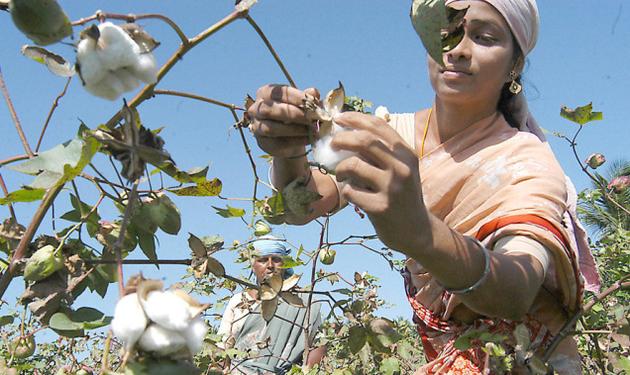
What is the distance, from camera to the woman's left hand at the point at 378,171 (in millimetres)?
744

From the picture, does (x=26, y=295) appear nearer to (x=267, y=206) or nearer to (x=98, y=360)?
(x=267, y=206)

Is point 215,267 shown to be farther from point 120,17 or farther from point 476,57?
point 476,57

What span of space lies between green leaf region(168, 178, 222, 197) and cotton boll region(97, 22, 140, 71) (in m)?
0.28

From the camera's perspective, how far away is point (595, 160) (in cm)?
210

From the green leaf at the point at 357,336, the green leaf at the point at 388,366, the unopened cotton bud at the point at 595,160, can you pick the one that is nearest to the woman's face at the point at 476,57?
the green leaf at the point at 357,336

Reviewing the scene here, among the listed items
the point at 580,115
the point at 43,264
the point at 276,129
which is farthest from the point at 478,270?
the point at 580,115

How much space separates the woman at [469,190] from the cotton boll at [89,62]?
0.28 m

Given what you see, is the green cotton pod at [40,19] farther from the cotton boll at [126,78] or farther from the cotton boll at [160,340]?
the cotton boll at [160,340]

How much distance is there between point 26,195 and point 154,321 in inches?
11.2

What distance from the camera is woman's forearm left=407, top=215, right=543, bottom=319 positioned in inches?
33.4

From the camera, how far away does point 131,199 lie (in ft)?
1.87

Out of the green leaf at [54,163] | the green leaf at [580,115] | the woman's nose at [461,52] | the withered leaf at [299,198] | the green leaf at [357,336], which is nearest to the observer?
the green leaf at [54,163]

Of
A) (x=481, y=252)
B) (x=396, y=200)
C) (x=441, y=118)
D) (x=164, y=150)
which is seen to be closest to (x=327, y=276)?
(x=441, y=118)

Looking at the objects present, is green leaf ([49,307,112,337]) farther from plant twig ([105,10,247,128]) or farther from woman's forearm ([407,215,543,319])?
woman's forearm ([407,215,543,319])
